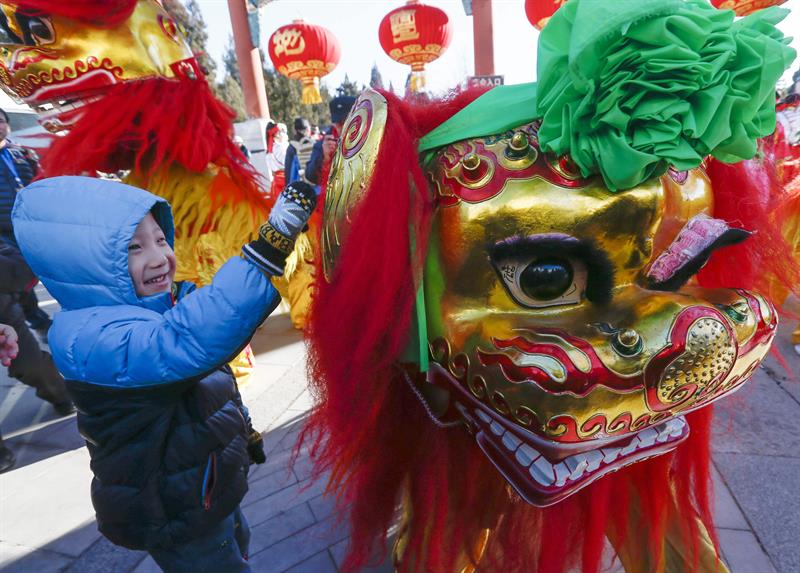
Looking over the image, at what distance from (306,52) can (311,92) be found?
698 mm

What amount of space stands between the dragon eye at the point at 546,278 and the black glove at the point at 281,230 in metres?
0.52

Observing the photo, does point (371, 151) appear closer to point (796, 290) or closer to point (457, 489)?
point (457, 489)

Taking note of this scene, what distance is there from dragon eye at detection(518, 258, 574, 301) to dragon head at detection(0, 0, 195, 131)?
88.7 inches

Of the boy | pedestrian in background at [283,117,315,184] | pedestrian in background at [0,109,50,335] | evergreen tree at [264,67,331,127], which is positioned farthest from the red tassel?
evergreen tree at [264,67,331,127]

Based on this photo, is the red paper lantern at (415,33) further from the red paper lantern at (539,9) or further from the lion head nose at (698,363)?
the lion head nose at (698,363)

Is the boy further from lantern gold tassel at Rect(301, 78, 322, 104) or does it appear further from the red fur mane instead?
lantern gold tassel at Rect(301, 78, 322, 104)

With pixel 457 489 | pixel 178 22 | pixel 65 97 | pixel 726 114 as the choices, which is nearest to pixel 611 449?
pixel 457 489

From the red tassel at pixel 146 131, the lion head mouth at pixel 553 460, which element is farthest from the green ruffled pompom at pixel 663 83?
the red tassel at pixel 146 131

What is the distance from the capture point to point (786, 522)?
5.74 ft

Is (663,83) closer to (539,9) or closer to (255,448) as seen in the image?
(255,448)

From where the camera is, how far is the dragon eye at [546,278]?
2.91 feet

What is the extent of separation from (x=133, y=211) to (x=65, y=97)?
1750 mm

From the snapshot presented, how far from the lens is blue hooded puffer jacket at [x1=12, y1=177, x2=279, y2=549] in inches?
39.4

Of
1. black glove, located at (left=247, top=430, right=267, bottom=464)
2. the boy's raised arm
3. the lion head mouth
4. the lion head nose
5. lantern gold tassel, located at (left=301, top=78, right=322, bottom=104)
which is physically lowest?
black glove, located at (left=247, top=430, right=267, bottom=464)
